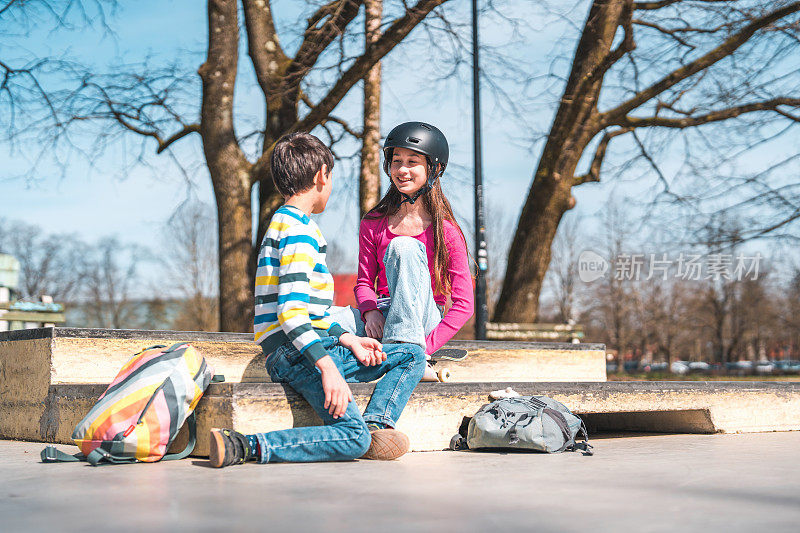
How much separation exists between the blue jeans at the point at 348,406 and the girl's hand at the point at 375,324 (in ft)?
1.02

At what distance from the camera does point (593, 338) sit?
1841 inches

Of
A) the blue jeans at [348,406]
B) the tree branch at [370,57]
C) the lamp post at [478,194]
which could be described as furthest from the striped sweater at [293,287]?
the lamp post at [478,194]

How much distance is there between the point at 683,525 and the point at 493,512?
58cm

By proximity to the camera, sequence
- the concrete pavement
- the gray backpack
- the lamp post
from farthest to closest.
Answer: the lamp post
the gray backpack
the concrete pavement

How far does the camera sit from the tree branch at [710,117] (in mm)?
12867

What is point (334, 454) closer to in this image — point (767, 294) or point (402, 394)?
point (402, 394)

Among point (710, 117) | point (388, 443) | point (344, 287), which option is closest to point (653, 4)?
point (710, 117)

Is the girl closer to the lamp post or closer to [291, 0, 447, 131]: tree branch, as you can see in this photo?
[291, 0, 447, 131]: tree branch

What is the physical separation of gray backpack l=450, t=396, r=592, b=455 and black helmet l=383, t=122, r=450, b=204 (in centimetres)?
140

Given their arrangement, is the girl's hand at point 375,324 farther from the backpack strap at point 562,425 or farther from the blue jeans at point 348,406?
the backpack strap at point 562,425

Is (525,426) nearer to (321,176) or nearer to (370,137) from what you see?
(321,176)

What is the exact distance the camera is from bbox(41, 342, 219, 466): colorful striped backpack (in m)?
3.86

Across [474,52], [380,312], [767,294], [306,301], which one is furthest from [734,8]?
[767,294]

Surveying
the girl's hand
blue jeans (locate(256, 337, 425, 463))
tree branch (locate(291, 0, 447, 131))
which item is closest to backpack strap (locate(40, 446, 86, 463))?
blue jeans (locate(256, 337, 425, 463))
